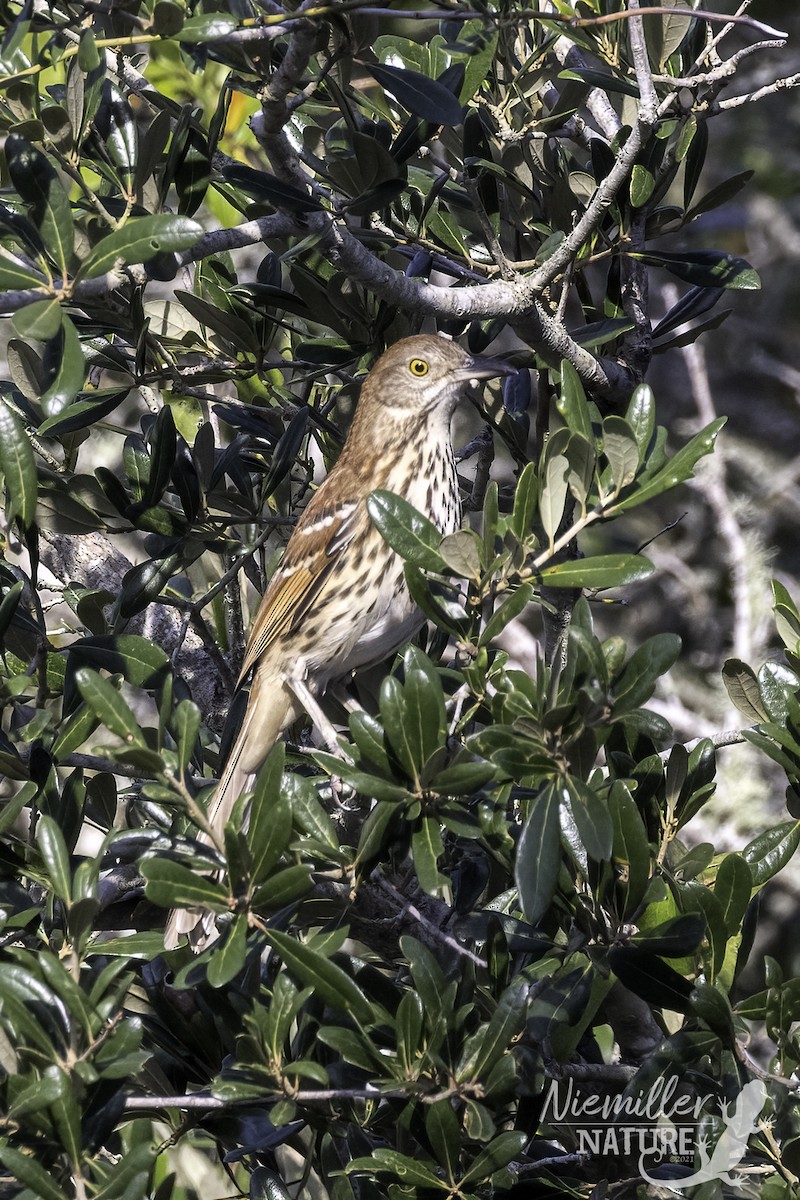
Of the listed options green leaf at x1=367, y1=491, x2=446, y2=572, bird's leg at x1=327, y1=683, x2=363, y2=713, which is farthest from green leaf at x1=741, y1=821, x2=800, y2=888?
bird's leg at x1=327, y1=683, x2=363, y2=713

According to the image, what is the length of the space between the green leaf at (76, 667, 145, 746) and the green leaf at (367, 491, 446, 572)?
1.87 ft

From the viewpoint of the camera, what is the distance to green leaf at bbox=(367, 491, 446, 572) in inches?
90.5

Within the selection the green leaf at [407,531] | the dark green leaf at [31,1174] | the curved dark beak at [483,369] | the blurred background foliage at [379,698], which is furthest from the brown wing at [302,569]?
the dark green leaf at [31,1174]

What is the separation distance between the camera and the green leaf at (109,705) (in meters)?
2.08

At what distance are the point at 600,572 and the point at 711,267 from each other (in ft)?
4.01

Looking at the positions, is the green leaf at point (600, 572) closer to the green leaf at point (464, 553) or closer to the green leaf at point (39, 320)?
the green leaf at point (464, 553)

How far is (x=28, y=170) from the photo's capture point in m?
2.14

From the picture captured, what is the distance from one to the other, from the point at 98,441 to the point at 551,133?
140 inches

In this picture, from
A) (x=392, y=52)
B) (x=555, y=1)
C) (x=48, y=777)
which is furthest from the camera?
(x=392, y=52)

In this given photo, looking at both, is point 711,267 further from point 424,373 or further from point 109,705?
point 109,705

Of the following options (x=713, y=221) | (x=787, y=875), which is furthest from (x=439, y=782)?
(x=713, y=221)

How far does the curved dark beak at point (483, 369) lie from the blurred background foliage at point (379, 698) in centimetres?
5

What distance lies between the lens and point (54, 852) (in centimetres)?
214

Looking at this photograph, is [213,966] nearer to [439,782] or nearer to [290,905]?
[290,905]
